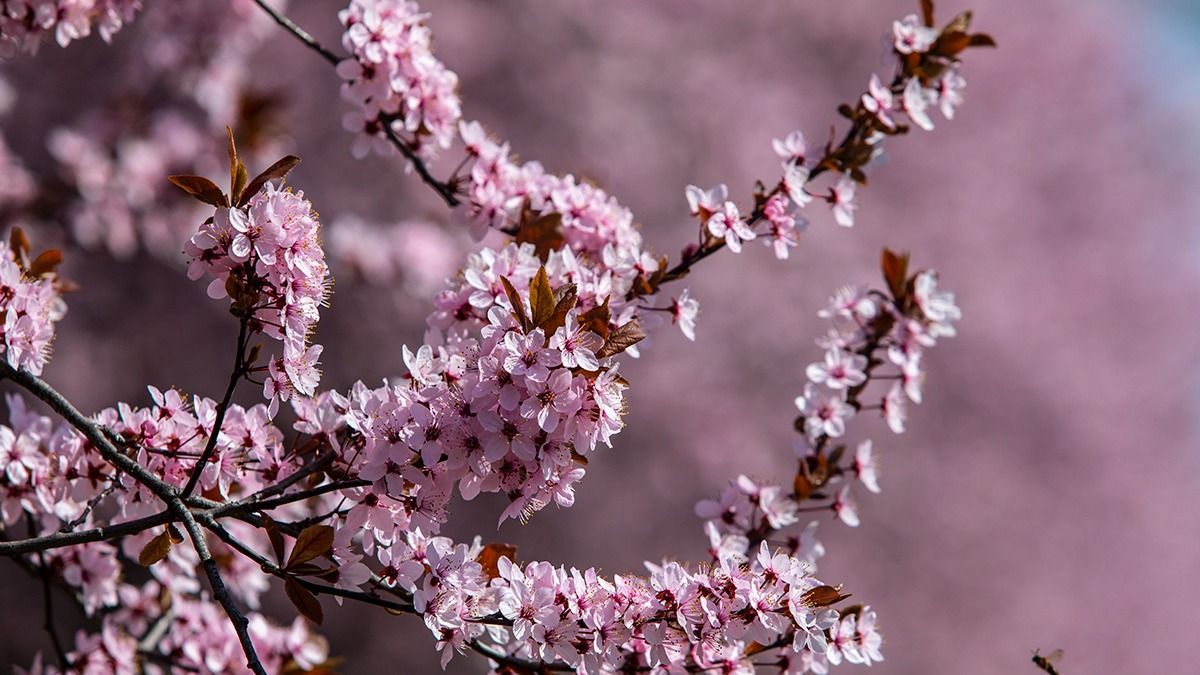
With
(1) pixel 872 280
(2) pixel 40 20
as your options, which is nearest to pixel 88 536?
(2) pixel 40 20

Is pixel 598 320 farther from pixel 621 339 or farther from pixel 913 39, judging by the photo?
pixel 913 39

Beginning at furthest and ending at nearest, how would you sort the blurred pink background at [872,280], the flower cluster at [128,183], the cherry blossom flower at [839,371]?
the blurred pink background at [872,280]
the flower cluster at [128,183]
the cherry blossom flower at [839,371]

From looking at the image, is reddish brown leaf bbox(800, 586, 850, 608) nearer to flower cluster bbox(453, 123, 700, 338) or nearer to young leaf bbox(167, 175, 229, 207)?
flower cluster bbox(453, 123, 700, 338)

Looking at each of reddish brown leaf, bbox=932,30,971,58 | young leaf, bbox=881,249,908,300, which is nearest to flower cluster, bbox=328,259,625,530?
young leaf, bbox=881,249,908,300

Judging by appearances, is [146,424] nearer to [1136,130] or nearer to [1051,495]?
[1051,495]

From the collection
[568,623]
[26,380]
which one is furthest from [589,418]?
[26,380]

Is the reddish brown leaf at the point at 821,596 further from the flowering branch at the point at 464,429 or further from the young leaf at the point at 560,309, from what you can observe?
the young leaf at the point at 560,309

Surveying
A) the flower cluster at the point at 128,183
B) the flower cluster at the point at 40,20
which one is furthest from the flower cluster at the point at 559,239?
the flower cluster at the point at 128,183
